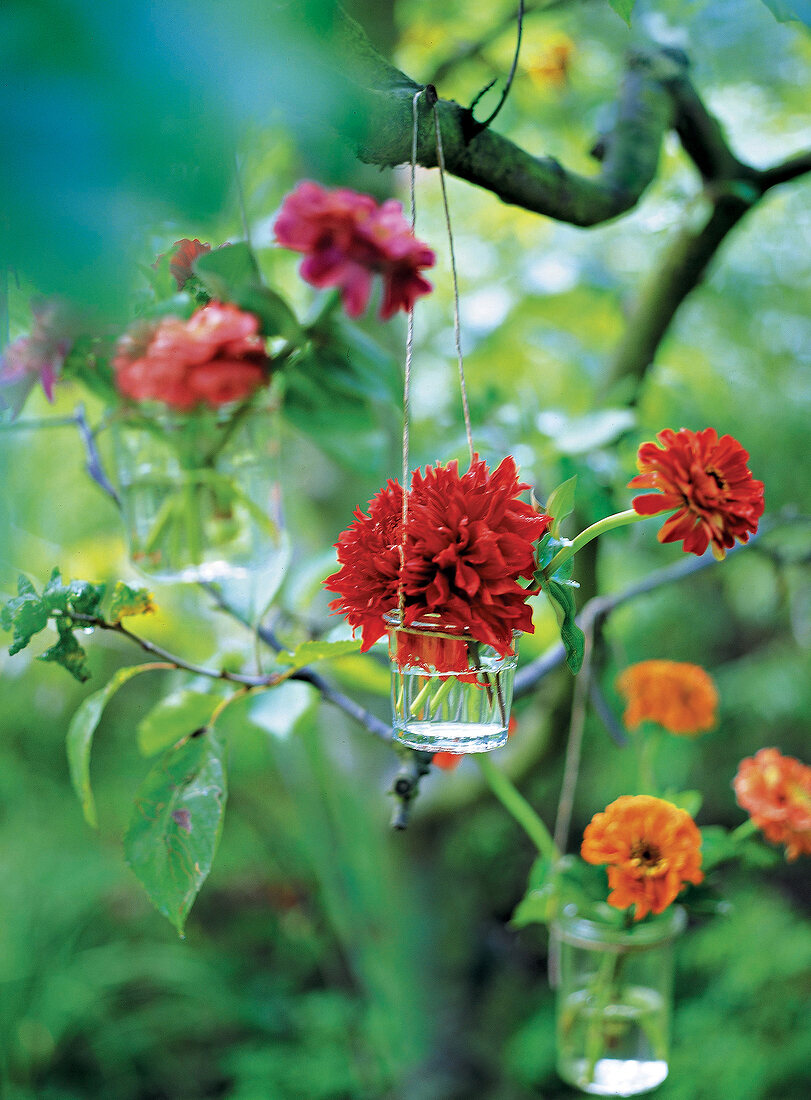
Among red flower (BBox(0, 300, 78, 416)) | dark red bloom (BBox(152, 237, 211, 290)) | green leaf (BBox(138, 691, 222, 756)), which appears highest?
dark red bloom (BBox(152, 237, 211, 290))

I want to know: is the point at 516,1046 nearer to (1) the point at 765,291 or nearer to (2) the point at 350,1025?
(2) the point at 350,1025

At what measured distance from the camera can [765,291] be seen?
1298mm

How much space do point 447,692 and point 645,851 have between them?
0.15 metres

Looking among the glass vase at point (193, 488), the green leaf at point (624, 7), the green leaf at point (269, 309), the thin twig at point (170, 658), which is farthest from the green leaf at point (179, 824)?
the green leaf at point (624, 7)

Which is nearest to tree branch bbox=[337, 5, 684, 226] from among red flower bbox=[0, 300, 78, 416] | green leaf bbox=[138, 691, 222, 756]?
red flower bbox=[0, 300, 78, 416]

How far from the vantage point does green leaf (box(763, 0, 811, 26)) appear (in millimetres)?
309

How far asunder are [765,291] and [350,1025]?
1353mm

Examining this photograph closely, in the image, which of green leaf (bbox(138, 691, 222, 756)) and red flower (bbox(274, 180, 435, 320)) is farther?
green leaf (bbox(138, 691, 222, 756))

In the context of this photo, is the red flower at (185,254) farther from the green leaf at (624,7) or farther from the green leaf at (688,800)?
the green leaf at (688,800)

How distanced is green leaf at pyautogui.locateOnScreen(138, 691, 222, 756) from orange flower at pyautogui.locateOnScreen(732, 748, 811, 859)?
33cm

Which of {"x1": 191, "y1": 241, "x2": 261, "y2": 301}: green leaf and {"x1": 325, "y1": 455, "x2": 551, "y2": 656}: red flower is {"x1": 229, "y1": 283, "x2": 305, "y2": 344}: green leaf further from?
{"x1": 325, "y1": 455, "x2": 551, "y2": 656}: red flower

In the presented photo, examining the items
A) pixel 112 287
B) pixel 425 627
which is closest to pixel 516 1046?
pixel 425 627

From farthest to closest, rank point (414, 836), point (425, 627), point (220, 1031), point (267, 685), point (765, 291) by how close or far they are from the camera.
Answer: point (220, 1031) → point (765, 291) → point (414, 836) → point (267, 685) → point (425, 627)

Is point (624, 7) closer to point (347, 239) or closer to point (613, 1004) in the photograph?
point (347, 239)
